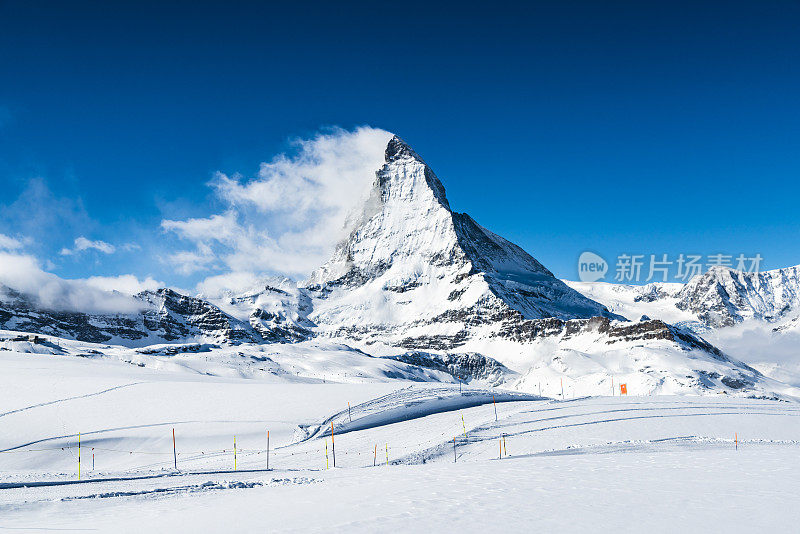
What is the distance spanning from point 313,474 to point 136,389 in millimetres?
26108

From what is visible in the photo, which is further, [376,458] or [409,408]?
[409,408]

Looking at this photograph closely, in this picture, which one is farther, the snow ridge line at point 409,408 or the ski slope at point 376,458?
the snow ridge line at point 409,408

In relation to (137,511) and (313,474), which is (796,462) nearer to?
(313,474)

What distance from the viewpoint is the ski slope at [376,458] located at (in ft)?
43.2

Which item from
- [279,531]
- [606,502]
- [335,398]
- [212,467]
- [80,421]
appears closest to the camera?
[279,531]

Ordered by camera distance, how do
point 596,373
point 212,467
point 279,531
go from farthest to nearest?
point 596,373
point 212,467
point 279,531

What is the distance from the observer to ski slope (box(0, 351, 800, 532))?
13.2 metres

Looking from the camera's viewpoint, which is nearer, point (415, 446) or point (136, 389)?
point (415, 446)

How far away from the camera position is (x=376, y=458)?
96.3ft

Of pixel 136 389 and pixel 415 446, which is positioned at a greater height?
pixel 136 389

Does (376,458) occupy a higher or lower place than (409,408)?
lower

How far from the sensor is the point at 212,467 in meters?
27.0

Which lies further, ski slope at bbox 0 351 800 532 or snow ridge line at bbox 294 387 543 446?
snow ridge line at bbox 294 387 543 446

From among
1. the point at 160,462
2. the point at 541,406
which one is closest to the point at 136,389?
the point at 160,462
